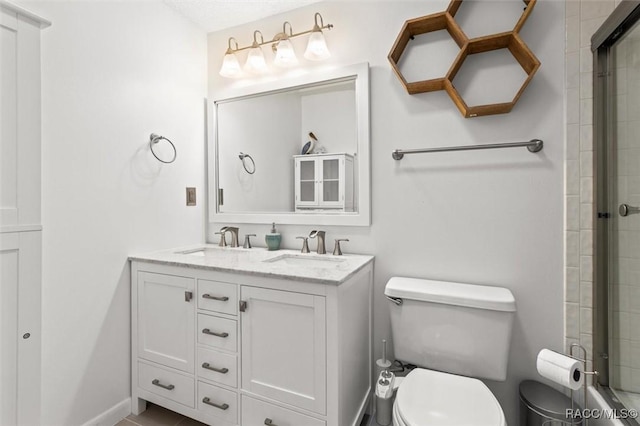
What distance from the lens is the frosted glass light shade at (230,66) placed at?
2.07 metres

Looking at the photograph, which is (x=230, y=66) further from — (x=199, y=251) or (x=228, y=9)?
(x=199, y=251)

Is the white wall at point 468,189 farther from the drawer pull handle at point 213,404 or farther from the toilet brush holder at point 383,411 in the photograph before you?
the drawer pull handle at point 213,404

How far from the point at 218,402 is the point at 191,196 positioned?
4.20 ft

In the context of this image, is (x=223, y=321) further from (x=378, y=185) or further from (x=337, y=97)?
(x=337, y=97)

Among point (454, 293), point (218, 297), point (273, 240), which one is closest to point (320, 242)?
point (273, 240)

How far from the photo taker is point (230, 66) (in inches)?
81.5

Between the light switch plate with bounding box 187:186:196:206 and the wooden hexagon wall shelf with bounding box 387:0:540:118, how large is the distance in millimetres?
1499

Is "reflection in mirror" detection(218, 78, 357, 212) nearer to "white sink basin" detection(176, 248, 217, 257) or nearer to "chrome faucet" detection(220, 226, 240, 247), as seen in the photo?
"chrome faucet" detection(220, 226, 240, 247)

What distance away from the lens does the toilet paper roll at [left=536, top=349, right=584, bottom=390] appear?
1.10m

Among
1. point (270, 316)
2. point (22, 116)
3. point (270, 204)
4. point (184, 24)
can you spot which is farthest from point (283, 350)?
point (184, 24)

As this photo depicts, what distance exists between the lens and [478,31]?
1.53 metres
